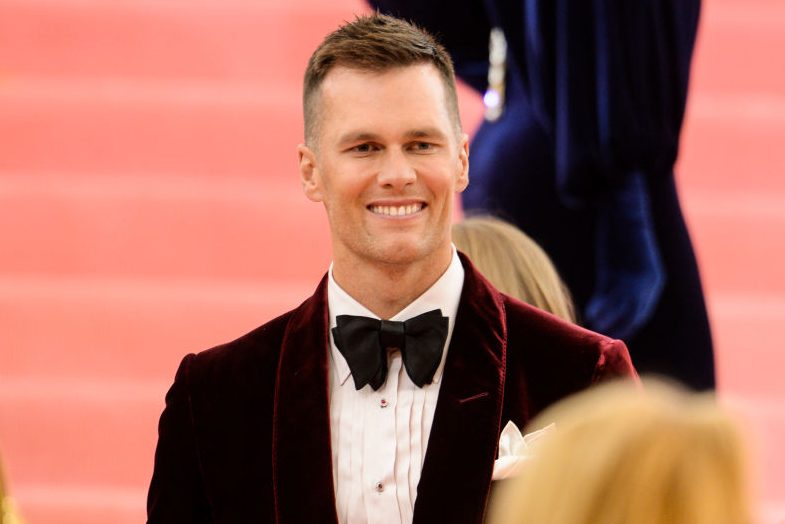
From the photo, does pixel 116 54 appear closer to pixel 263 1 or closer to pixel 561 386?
pixel 263 1

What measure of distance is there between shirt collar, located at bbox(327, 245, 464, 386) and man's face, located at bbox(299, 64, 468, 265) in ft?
0.16

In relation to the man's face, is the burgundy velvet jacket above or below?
below

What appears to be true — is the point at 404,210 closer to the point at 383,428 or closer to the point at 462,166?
the point at 462,166

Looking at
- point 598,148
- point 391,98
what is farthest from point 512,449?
point 598,148

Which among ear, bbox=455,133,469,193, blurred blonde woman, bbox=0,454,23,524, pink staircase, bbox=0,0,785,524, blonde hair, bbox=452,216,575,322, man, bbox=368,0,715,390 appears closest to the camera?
blurred blonde woman, bbox=0,454,23,524

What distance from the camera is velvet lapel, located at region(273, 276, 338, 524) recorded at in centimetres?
206

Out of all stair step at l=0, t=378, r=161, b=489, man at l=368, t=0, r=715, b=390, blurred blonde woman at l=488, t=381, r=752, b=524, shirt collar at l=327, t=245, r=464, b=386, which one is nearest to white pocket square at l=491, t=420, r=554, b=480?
shirt collar at l=327, t=245, r=464, b=386

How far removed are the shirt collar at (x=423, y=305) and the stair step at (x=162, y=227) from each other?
143 centimetres

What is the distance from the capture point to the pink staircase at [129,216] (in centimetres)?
366

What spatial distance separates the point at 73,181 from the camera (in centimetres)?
368

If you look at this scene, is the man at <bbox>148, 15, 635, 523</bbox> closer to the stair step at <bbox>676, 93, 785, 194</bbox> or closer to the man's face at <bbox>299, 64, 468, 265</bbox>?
the man's face at <bbox>299, 64, 468, 265</bbox>

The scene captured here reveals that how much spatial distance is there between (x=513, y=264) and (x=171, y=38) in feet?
4.25

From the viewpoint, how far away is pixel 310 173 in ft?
7.42

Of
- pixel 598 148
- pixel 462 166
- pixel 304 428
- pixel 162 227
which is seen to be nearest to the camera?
pixel 304 428
